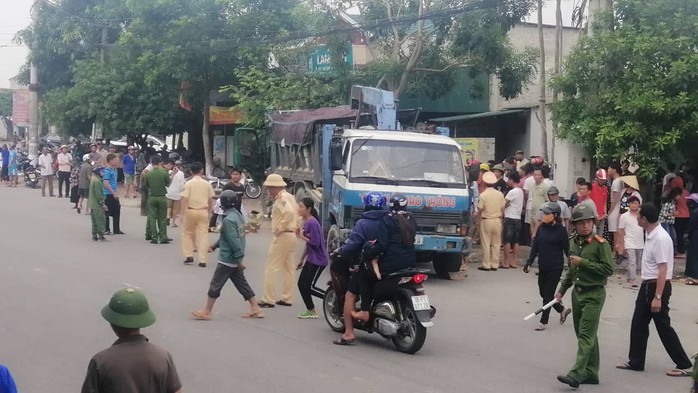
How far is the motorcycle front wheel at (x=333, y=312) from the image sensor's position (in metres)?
9.59

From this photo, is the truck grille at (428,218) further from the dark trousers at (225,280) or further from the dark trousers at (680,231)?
the dark trousers at (680,231)

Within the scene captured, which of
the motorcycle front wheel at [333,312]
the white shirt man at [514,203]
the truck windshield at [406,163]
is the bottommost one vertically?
the motorcycle front wheel at [333,312]

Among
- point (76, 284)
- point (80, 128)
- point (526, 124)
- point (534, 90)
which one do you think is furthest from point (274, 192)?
point (80, 128)

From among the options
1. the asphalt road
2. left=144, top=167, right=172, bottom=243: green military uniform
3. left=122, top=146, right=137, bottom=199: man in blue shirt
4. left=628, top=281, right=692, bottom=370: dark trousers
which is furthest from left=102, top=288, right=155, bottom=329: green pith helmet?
left=122, top=146, right=137, bottom=199: man in blue shirt

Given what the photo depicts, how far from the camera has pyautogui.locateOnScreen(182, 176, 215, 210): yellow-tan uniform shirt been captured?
14.5 m

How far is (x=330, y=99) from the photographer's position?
26438 mm

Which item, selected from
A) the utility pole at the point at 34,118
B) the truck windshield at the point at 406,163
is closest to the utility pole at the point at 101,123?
the utility pole at the point at 34,118

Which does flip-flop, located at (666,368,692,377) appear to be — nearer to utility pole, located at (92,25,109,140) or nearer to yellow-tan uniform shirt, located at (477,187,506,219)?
yellow-tan uniform shirt, located at (477,187,506,219)

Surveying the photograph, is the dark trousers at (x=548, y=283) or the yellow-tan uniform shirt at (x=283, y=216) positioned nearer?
the dark trousers at (x=548, y=283)

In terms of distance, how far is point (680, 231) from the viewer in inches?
656

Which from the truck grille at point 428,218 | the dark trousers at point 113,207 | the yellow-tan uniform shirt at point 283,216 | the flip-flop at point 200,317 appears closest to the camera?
the flip-flop at point 200,317

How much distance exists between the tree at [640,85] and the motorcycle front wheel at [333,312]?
25.7 feet

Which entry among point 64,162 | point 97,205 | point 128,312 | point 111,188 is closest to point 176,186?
point 111,188

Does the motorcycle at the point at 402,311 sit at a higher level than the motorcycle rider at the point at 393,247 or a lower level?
lower
